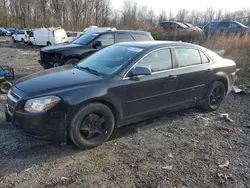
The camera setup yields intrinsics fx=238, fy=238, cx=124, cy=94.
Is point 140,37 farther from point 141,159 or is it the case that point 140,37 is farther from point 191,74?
point 141,159

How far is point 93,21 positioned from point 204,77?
49.7 meters

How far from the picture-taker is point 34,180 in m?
2.97

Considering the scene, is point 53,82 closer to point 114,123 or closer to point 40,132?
point 40,132

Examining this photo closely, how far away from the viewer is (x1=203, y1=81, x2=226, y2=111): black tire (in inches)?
210

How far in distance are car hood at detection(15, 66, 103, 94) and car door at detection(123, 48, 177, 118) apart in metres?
0.62

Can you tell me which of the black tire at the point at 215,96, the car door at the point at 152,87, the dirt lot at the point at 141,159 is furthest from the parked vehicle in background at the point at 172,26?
the dirt lot at the point at 141,159

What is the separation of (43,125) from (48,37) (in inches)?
802

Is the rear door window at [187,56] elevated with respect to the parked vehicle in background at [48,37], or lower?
lower

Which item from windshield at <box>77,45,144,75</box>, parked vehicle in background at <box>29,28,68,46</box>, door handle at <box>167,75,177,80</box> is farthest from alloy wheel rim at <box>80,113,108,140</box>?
parked vehicle in background at <box>29,28,68,46</box>

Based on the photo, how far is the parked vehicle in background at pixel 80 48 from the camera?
26.9 ft

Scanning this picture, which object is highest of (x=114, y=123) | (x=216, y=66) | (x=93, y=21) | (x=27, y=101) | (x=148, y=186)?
(x=93, y=21)

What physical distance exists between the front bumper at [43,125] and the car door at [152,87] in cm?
109

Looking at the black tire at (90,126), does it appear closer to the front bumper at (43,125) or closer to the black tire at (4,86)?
the front bumper at (43,125)

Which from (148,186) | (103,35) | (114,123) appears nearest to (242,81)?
(103,35)
